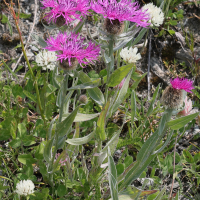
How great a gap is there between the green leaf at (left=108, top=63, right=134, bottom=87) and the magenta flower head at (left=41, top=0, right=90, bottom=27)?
0.42 meters

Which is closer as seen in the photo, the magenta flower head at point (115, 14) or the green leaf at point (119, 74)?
the magenta flower head at point (115, 14)

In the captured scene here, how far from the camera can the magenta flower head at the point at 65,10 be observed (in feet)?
4.74

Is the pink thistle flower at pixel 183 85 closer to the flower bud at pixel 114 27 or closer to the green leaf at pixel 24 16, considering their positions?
the flower bud at pixel 114 27

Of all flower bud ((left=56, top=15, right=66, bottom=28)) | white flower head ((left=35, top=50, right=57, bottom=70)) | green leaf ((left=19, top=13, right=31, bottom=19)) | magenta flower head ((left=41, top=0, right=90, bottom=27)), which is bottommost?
white flower head ((left=35, top=50, right=57, bottom=70))

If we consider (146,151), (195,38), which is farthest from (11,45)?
(195,38)

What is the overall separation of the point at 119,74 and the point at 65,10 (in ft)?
1.67

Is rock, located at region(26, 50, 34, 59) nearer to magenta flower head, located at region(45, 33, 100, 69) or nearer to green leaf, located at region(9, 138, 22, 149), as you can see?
green leaf, located at region(9, 138, 22, 149)

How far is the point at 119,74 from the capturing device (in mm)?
1545

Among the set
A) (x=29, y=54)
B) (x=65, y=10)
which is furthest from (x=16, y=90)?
(x=65, y=10)

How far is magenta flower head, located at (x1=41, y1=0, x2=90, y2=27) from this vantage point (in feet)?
4.74

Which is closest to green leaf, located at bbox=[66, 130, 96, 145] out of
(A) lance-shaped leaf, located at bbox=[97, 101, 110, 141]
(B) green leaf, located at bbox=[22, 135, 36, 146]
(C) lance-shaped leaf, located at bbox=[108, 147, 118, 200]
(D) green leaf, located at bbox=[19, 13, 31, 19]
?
(A) lance-shaped leaf, located at bbox=[97, 101, 110, 141]

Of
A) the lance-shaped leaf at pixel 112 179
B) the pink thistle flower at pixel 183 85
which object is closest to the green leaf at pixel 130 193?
the lance-shaped leaf at pixel 112 179

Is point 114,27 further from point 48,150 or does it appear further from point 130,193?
point 130,193

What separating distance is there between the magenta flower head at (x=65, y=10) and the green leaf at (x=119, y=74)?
16.4 inches
